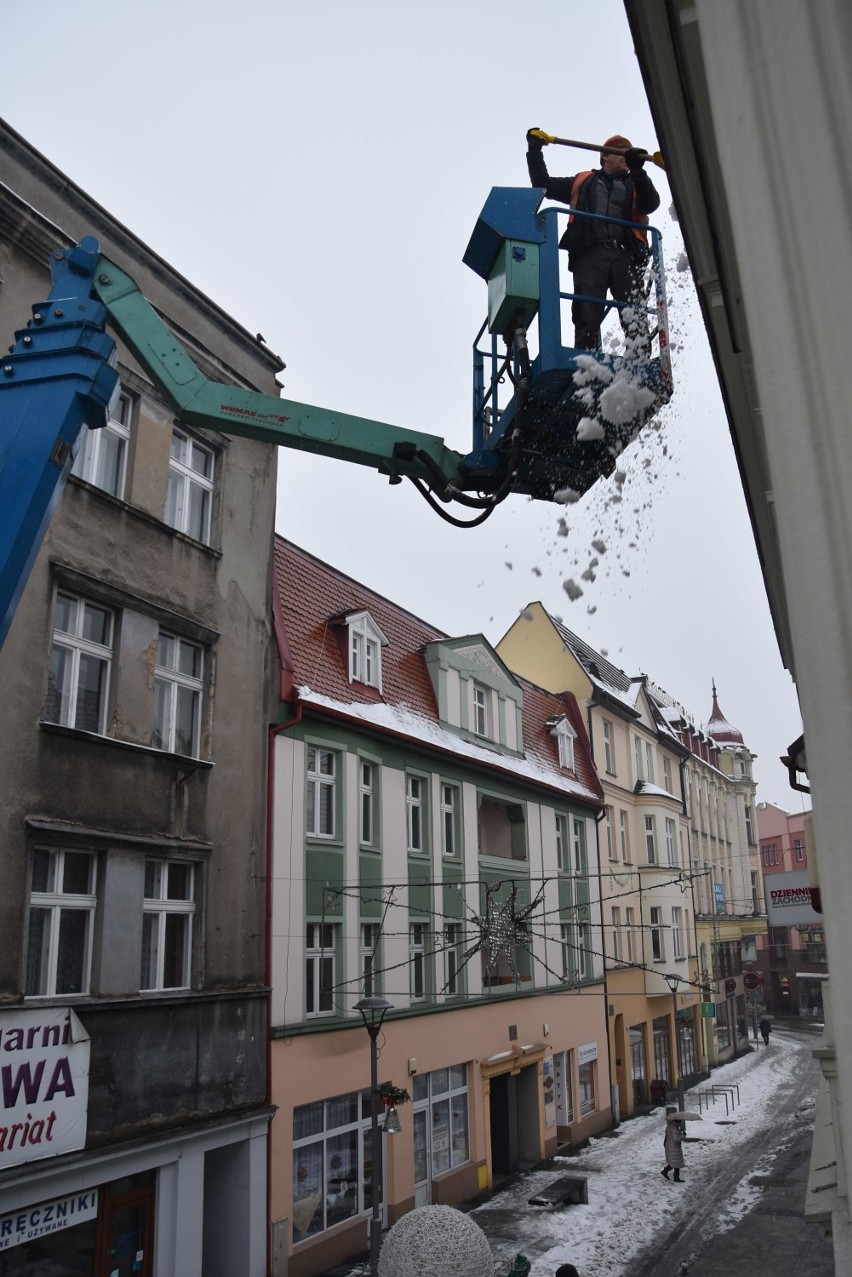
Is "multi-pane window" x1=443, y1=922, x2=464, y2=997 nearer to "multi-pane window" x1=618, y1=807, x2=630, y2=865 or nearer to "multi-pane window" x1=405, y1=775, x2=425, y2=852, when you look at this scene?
"multi-pane window" x1=405, y1=775, x2=425, y2=852

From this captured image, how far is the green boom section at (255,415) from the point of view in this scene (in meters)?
7.03

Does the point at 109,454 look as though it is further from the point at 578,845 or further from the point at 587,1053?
the point at 587,1053

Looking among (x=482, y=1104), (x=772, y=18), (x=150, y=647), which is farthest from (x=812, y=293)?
(x=482, y=1104)

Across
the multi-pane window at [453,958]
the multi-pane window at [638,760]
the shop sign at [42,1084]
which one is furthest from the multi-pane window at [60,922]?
the multi-pane window at [638,760]

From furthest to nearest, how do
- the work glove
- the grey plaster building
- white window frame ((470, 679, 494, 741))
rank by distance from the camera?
white window frame ((470, 679, 494, 741))
the grey plaster building
the work glove

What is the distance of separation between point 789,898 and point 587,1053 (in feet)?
67.3

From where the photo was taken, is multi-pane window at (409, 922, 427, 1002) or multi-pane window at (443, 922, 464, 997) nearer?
multi-pane window at (409, 922, 427, 1002)

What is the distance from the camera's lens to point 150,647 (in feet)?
46.3

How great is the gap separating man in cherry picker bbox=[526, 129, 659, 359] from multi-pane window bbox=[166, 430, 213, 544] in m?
9.69

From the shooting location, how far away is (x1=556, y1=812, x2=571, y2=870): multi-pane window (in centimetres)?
2886

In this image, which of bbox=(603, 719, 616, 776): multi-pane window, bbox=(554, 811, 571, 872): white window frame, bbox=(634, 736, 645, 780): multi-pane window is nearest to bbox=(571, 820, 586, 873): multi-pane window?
bbox=(554, 811, 571, 872): white window frame

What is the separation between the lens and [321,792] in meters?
18.1

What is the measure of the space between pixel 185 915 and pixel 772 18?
14.4 meters

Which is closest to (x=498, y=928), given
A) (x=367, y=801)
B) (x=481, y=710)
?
(x=367, y=801)
